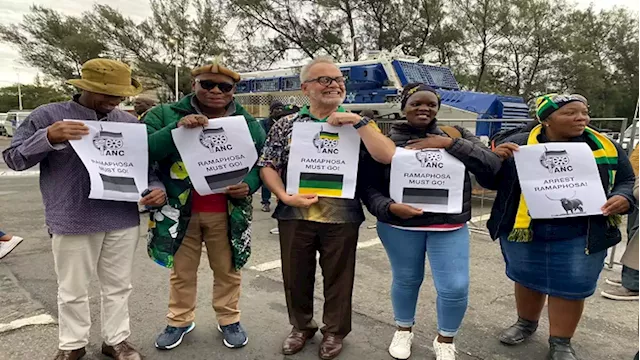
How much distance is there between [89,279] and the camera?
8.86 feet

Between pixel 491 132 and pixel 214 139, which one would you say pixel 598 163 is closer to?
pixel 214 139

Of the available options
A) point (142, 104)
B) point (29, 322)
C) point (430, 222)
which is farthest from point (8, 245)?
point (430, 222)

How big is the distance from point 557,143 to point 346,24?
2497cm

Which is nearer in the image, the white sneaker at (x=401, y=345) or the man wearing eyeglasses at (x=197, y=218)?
the man wearing eyeglasses at (x=197, y=218)

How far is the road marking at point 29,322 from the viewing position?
126 inches

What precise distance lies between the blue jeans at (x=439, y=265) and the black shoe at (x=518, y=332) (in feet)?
2.05

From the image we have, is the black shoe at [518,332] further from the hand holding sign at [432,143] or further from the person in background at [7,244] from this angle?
the person in background at [7,244]

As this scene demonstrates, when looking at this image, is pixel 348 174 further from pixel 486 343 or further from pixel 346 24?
pixel 346 24

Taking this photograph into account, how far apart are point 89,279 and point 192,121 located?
1.09m

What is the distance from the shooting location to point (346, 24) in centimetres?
2623

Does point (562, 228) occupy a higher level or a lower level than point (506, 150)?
lower

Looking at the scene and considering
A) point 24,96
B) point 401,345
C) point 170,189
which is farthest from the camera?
point 24,96

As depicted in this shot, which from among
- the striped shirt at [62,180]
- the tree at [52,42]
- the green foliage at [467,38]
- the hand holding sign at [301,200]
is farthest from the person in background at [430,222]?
the tree at [52,42]

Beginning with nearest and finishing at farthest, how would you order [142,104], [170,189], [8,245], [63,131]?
[63,131] < [170,189] < [8,245] < [142,104]
